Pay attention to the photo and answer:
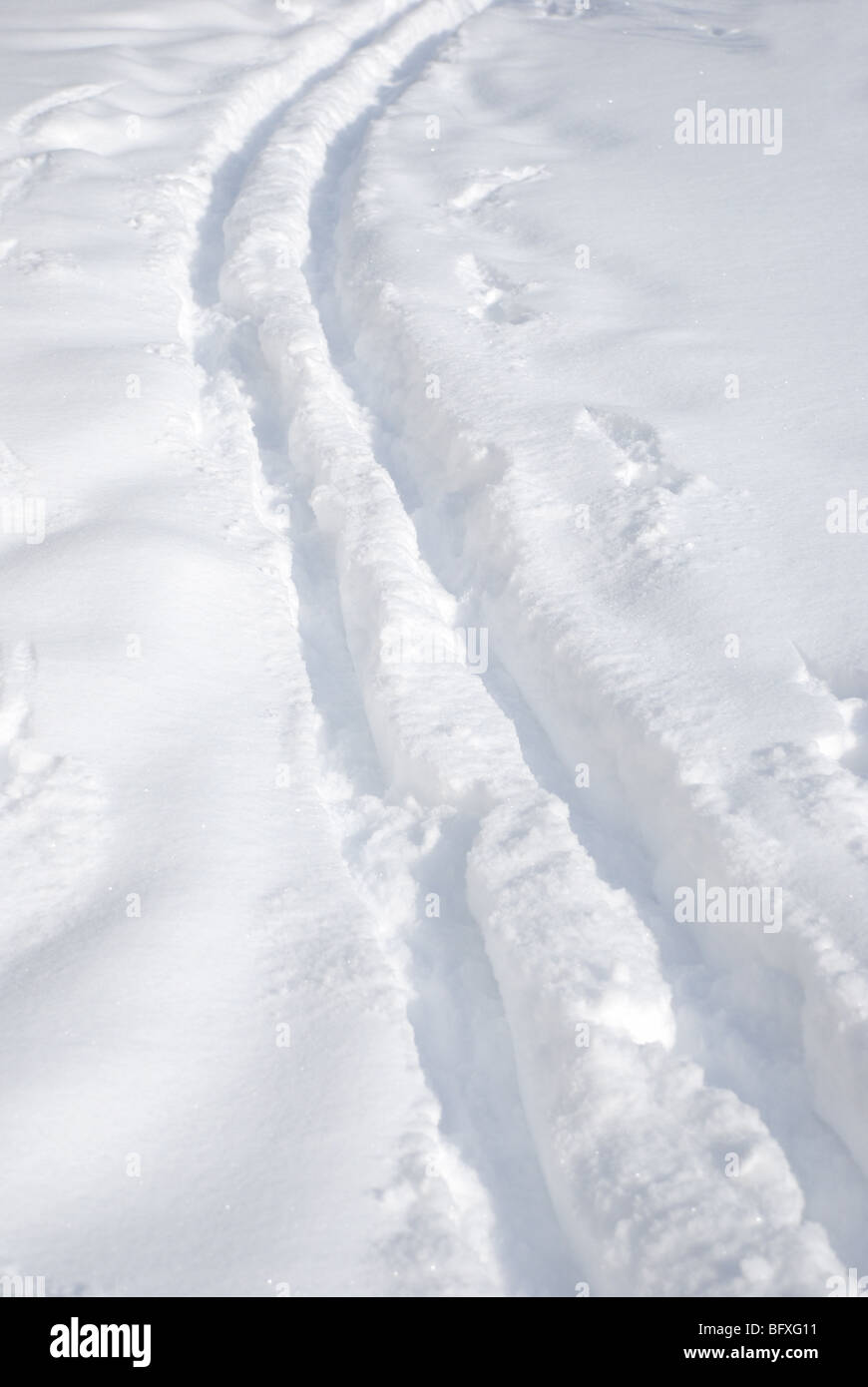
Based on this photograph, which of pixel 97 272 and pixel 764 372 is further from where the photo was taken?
pixel 97 272

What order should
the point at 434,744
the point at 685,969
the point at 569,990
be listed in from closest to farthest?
the point at 569,990
the point at 685,969
the point at 434,744

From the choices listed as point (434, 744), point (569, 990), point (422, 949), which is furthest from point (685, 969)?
point (434, 744)

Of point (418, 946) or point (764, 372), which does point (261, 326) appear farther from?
point (418, 946)

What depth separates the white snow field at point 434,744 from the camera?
7.57ft

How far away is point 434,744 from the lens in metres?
3.34

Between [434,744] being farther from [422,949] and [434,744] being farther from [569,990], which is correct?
[569,990]

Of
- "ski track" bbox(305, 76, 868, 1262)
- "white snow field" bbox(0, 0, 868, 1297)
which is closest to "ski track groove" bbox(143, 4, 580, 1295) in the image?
"white snow field" bbox(0, 0, 868, 1297)

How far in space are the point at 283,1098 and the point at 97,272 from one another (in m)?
5.30

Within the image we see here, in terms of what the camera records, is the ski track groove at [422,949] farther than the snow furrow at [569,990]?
Yes

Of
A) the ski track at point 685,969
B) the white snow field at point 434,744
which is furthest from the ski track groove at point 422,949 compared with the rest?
the ski track at point 685,969

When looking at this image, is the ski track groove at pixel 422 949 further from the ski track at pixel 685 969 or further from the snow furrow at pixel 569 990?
the ski track at pixel 685 969
